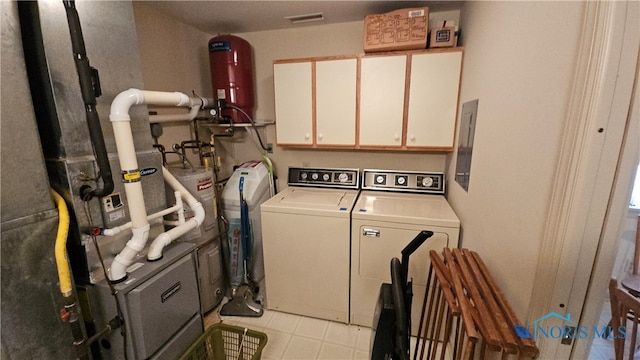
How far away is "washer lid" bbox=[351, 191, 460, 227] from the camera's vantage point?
1721 mm

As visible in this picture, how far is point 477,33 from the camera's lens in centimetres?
158

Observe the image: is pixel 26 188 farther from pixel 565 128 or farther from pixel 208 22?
pixel 208 22

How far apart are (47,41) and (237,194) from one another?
147cm

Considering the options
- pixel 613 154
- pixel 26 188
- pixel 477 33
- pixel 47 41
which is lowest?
pixel 26 188

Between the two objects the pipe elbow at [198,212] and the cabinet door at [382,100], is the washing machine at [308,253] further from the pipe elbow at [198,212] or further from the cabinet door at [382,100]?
the cabinet door at [382,100]

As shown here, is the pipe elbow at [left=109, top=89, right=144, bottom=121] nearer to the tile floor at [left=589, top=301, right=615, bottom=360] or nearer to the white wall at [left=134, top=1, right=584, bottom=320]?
the white wall at [left=134, top=1, right=584, bottom=320]

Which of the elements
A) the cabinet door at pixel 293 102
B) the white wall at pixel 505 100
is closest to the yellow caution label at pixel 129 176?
the white wall at pixel 505 100

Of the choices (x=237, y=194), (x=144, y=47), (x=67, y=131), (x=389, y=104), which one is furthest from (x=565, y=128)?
(x=144, y=47)

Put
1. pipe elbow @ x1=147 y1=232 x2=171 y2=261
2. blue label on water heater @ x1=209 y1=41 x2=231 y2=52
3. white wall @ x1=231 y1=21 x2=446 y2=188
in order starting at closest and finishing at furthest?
1. pipe elbow @ x1=147 y1=232 x2=171 y2=261
2. blue label on water heater @ x1=209 y1=41 x2=231 y2=52
3. white wall @ x1=231 y1=21 x2=446 y2=188

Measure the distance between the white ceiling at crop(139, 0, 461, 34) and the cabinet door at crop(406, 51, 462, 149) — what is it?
0.53 meters

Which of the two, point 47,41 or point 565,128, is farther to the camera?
point 47,41

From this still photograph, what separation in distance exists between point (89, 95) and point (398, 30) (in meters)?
1.95

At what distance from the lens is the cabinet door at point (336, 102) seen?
2.09 meters

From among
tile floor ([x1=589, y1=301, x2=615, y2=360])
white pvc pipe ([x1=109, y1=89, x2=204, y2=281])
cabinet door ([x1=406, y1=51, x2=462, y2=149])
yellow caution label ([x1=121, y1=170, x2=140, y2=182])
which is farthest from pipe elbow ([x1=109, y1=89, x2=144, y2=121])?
tile floor ([x1=589, y1=301, x2=615, y2=360])
